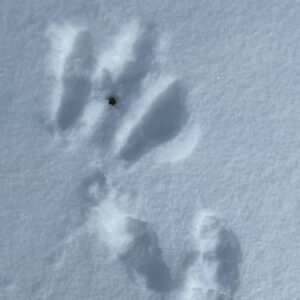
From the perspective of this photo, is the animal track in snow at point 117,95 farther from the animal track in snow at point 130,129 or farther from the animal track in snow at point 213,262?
the animal track in snow at point 213,262

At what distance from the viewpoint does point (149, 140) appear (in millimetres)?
1156

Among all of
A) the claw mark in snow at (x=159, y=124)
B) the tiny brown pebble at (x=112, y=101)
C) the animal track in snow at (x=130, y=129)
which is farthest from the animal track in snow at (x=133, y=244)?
the tiny brown pebble at (x=112, y=101)

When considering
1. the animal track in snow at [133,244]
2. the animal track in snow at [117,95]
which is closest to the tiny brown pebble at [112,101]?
the animal track in snow at [117,95]

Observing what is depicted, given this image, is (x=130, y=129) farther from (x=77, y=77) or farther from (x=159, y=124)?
(x=77, y=77)

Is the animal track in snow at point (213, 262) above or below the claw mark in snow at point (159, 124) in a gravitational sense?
below

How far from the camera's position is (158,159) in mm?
1145

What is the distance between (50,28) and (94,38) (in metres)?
0.14

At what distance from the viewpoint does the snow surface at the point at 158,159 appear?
1.13 m

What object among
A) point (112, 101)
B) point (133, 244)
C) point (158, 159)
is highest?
point (112, 101)

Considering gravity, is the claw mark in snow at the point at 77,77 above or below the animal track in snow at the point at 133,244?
above

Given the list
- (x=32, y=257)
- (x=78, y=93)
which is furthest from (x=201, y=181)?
(x=32, y=257)

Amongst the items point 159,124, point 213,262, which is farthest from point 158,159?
point 213,262

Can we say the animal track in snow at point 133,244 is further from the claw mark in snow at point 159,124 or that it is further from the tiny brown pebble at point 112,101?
the tiny brown pebble at point 112,101

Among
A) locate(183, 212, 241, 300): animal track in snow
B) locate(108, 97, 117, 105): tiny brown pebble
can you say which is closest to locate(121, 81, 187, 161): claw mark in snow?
locate(108, 97, 117, 105): tiny brown pebble
